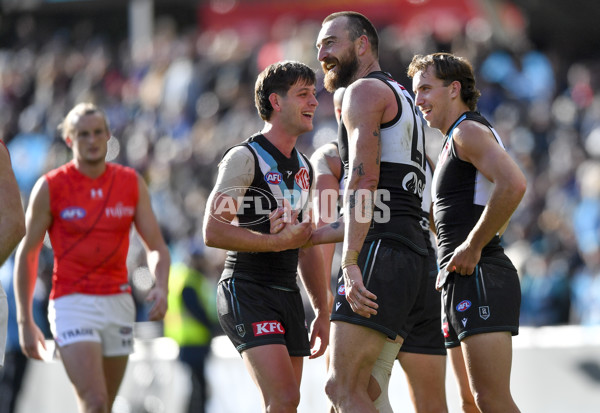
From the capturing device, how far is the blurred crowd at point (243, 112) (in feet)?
42.9

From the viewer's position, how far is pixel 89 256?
773 cm

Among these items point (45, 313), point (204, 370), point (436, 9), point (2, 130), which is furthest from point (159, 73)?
Answer: point (204, 370)

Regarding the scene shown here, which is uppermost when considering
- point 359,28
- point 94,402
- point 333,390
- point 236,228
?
point 359,28

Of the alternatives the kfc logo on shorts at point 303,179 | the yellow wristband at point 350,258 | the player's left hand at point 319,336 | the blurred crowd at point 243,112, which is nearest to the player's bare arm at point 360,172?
the yellow wristband at point 350,258

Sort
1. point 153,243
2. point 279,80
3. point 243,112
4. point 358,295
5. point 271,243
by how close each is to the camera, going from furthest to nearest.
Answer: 1. point 243,112
2. point 153,243
3. point 279,80
4. point 271,243
5. point 358,295

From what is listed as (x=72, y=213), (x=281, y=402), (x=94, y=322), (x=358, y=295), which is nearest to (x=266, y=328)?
(x=281, y=402)

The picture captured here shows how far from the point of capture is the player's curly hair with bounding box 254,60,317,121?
6512 mm

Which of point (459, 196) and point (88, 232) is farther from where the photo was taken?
point (88, 232)

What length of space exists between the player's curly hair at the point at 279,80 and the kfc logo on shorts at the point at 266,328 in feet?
4.70

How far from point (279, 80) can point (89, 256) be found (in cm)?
236

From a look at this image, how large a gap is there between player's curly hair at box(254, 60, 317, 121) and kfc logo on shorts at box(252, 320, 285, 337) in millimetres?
1433

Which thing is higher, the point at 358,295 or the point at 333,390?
the point at 358,295

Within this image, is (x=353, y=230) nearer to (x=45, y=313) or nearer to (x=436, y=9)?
(x=45, y=313)

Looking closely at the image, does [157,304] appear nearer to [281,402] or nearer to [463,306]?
[281,402]
